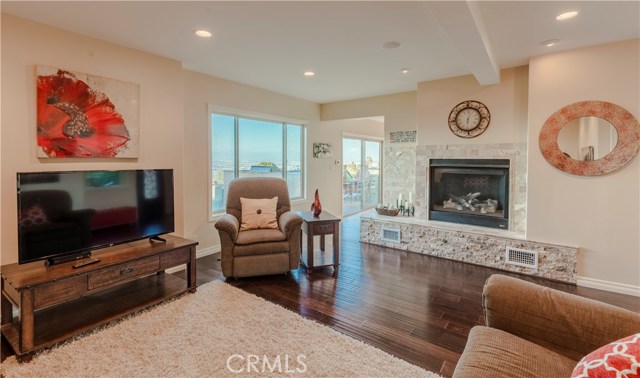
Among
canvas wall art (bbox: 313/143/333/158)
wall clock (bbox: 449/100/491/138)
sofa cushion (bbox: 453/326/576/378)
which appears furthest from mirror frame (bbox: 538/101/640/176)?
canvas wall art (bbox: 313/143/333/158)

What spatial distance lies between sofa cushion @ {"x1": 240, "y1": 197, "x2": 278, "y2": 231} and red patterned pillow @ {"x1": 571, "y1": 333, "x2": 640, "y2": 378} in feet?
10.2

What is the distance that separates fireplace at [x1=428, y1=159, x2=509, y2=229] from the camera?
13.5ft

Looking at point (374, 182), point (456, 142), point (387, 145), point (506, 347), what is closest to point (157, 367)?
point (506, 347)

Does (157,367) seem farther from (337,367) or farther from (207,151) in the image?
(207,151)

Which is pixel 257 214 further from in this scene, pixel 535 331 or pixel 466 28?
pixel 535 331

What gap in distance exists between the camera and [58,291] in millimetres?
2182

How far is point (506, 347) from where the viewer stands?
142 cm

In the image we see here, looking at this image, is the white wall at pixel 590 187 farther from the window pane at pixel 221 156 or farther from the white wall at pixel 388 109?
the window pane at pixel 221 156

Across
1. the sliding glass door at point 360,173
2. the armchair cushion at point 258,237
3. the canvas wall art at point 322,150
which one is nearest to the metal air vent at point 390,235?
the armchair cushion at point 258,237

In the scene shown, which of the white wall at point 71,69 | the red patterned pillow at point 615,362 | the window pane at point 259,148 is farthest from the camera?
the window pane at point 259,148

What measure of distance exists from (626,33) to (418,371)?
352cm

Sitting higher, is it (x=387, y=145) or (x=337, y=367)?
(x=387, y=145)

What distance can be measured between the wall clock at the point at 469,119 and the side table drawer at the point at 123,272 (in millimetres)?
4022

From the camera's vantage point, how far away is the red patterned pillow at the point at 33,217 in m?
2.25
